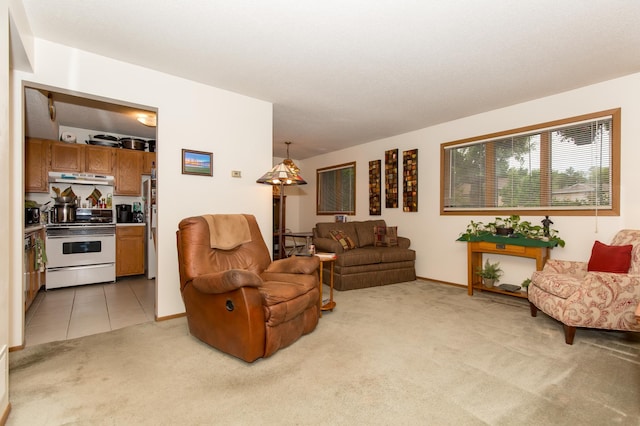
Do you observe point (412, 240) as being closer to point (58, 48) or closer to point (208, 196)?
point (208, 196)

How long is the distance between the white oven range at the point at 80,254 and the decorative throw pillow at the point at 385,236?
13.8 feet

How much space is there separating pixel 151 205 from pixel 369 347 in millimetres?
3973

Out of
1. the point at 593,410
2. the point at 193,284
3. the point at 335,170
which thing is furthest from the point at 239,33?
the point at 335,170

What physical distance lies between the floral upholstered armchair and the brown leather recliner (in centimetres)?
211

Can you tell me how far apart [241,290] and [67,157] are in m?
4.25

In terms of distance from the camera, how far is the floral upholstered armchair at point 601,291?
243 centimetres

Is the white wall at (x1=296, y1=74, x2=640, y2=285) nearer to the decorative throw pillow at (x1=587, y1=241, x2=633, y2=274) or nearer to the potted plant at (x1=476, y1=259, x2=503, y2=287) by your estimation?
the potted plant at (x1=476, y1=259, x2=503, y2=287)

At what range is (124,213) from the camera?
507cm

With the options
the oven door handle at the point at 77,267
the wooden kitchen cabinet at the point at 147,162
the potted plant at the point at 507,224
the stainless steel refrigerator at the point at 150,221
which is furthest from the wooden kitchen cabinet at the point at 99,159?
the potted plant at the point at 507,224

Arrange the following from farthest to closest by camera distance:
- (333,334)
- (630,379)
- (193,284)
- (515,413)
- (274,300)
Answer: (333,334), (193,284), (274,300), (630,379), (515,413)

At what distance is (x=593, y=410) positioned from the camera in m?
1.68

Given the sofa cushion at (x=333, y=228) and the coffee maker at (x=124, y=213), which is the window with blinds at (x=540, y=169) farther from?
the coffee maker at (x=124, y=213)

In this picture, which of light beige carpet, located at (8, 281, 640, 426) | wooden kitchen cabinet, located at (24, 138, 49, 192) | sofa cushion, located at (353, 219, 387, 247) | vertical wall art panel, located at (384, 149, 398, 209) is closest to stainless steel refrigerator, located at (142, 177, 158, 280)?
wooden kitchen cabinet, located at (24, 138, 49, 192)

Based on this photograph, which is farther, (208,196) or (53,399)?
(208,196)
